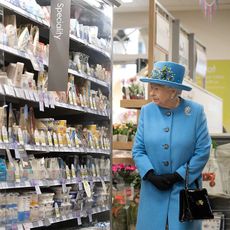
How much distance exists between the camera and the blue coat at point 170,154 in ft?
12.5

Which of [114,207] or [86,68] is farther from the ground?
[86,68]

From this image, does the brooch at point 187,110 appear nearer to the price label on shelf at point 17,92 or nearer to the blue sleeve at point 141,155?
the blue sleeve at point 141,155

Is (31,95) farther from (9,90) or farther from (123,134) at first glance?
(123,134)

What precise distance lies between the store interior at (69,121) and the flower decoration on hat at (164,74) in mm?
667

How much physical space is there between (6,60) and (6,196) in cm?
95

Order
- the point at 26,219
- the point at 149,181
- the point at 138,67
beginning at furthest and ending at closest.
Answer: the point at 138,67
the point at 149,181
the point at 26,219

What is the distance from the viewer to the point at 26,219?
3.55 m


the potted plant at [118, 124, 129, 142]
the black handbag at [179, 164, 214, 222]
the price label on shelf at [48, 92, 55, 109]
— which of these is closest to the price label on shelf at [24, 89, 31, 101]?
the price label on shelf at [48, 92, 55, 109]

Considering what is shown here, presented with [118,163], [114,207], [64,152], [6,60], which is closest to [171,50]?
[118,163]

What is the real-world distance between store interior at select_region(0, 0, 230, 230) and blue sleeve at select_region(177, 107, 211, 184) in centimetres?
94

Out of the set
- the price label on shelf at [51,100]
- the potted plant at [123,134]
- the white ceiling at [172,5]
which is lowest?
the potted plant at [123,134]

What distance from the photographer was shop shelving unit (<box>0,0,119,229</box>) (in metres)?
3.39

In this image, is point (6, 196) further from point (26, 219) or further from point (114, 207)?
point (114, 207)

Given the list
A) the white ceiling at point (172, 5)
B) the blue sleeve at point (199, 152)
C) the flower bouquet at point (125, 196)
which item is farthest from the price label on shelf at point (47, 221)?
the white ceiling at point (172, 5)
